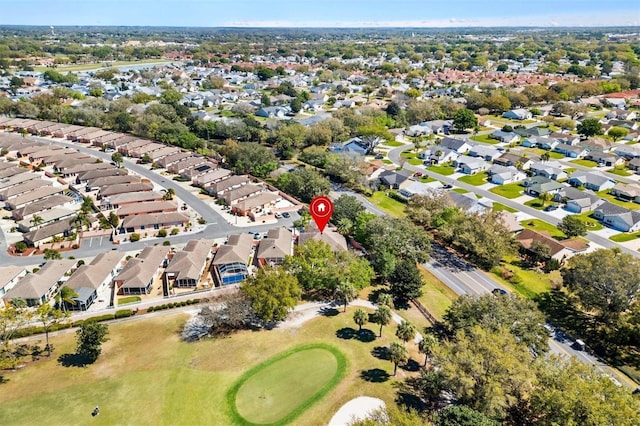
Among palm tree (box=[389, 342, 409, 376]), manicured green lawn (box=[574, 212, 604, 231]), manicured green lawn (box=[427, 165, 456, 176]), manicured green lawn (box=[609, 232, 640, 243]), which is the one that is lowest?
manicured green lawn (box=[609, 232, 640, 243])

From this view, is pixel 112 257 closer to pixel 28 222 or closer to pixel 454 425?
pixel 28 222

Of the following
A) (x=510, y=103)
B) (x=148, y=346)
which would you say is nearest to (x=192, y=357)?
(x=148, y=346)

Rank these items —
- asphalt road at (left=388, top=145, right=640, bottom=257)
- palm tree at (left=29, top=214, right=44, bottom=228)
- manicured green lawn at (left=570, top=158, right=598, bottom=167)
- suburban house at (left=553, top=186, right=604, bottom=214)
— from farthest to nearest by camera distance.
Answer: manicured green lawn at (left=570, top=158, right=598, bottom=167) → suburban house at (left=553, top=186, right=604, bottom=214) → asphalt road at (left=388, top=145, right=640, bottom=257) → palm tree at (left=29, top=214, right=44, bottom=228)

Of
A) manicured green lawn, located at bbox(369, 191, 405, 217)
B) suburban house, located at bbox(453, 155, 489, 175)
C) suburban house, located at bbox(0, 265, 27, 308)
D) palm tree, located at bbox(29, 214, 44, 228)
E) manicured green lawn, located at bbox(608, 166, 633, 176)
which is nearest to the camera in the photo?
suburban house, located at bbox(0, 265, 27, 308)

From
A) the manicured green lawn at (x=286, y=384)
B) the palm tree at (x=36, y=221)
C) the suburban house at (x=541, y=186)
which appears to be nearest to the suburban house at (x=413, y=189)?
the suburban house at (x=541, y=186)

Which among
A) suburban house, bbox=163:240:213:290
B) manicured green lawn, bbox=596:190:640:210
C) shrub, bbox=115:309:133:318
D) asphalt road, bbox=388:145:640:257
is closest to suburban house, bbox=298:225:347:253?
suburban house, bbox=163:240:213:290

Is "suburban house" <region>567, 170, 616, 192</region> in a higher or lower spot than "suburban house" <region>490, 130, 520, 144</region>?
lower

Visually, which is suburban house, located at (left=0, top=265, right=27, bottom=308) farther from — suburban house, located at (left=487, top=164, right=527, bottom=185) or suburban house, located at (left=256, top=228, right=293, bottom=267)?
suburban house, located at (left=487, top=164, right=527, bottom=185)

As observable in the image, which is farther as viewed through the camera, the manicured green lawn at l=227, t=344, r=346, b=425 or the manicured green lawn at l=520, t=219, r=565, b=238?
the manicured green lawn at l=520, t=219, r=565, b=238
